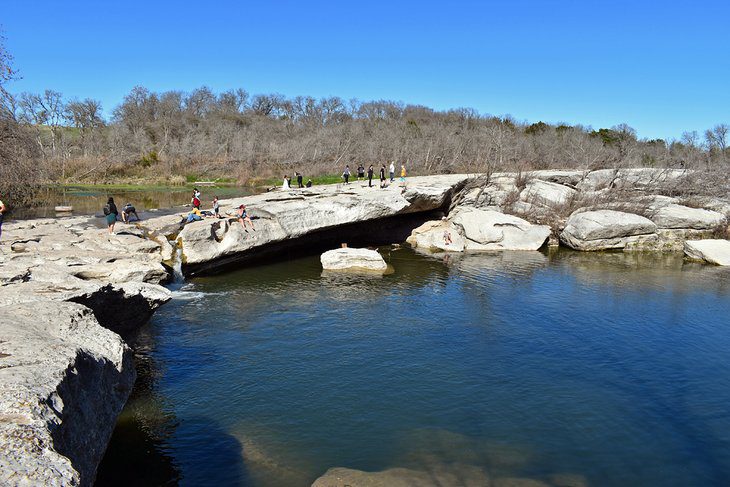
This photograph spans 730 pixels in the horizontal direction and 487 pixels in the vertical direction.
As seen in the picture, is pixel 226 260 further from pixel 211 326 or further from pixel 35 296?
pixel 35 296

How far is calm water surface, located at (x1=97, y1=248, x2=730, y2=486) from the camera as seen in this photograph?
941cm

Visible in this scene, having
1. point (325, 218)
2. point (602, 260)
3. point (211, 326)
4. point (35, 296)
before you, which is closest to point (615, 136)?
point (602, 260)

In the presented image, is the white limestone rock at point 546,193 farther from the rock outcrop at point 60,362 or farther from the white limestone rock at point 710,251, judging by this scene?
the rock outcrop at point 60,362

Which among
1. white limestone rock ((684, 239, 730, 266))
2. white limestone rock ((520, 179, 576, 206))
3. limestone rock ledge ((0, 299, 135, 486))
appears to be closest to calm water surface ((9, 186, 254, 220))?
white limestone rock ((520, 179, 576, 206))

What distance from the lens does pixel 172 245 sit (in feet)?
72.9

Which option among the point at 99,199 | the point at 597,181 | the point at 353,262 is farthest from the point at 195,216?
the point at 597,181

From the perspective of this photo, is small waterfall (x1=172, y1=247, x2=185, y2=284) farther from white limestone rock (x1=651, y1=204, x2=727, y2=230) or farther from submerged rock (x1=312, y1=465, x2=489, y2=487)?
white limestone rock (x1=651, y1=204, x2=727, y2=230)

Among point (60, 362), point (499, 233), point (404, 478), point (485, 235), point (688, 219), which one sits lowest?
point (404, 478)

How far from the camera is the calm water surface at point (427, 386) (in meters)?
9.41

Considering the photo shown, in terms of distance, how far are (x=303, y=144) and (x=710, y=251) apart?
5394cm

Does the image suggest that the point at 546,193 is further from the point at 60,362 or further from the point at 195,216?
the point at 60,362

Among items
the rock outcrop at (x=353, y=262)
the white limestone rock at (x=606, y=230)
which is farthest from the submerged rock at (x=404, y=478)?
the white limestone rock at (x=606, y=230)

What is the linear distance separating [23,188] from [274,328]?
2391 cm

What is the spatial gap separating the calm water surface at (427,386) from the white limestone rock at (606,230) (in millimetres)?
10461
